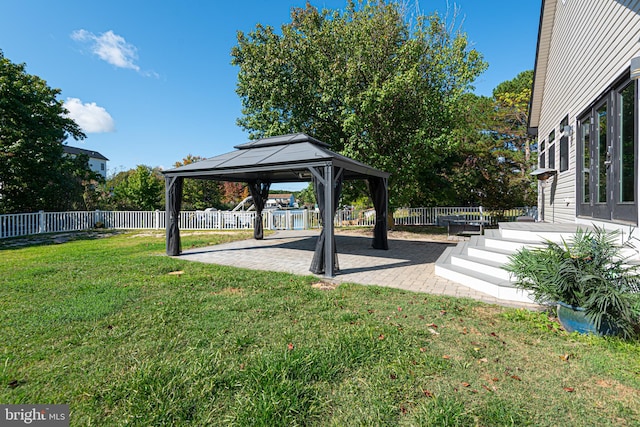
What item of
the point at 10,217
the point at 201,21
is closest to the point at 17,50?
the point at 10,217

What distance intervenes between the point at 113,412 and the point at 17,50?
21033 millimetres

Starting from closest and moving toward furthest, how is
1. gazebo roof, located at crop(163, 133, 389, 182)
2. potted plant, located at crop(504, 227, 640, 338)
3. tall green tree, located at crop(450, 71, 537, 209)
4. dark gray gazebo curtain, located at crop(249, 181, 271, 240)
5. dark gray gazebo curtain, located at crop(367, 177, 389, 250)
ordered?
potted plant, located at crop(504, 227, 640, 338) → gazebo roof, located at crop(163, 133, 389, 182) → dark gray gazebo curtain, located at crop(367, 177, 389, 250) → dark gray gazebo curtain, located at crop(249, 181, 271, 240) → tall green tree, located at crop(450, 71, 537, 209)

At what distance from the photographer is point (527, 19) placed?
13805 millimetres

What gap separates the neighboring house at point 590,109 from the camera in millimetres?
4219

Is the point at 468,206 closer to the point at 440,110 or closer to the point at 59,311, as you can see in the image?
the point at 440,110

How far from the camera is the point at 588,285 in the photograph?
9.81ft

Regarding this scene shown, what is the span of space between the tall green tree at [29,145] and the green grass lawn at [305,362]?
547 inches

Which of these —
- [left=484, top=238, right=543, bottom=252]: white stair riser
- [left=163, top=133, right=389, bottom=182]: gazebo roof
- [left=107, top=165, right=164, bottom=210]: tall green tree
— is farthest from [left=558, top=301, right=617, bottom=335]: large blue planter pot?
[left=107, top=165, right=164, bottom=210]: tall green tree

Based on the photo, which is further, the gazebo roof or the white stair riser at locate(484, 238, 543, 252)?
the gazebo roof

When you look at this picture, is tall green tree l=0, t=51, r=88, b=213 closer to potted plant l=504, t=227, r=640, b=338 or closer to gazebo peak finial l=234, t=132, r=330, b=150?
gazebo peak finial l=234, t=132, r=330, b=150

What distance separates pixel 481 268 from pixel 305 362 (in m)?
3.86

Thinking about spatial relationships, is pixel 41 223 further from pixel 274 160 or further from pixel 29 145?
pixel 274 160

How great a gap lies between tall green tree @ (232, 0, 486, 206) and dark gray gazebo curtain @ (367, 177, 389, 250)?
3259 mm

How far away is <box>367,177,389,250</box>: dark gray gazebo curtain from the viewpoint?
853 cm
